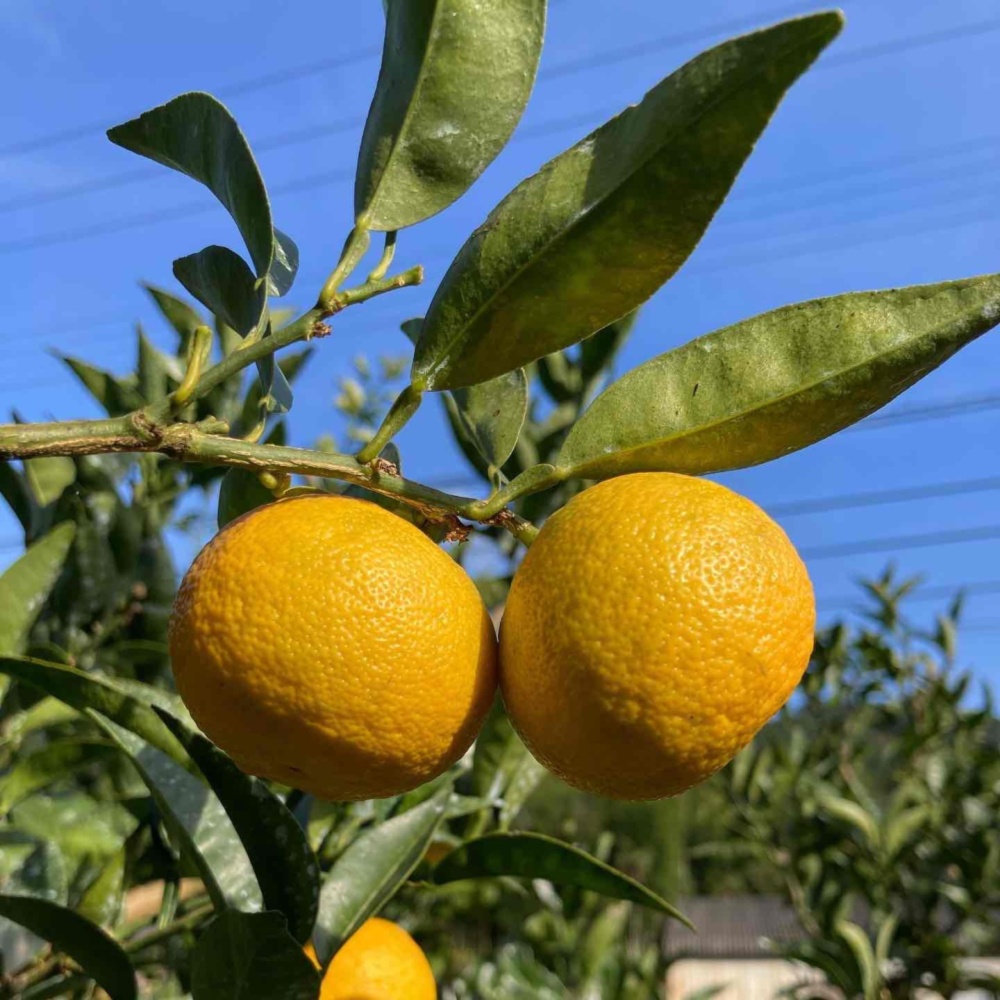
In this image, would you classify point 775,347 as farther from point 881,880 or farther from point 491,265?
point 881,880

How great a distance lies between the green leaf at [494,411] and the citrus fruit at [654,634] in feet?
0.49

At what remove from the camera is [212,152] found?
0.71 m

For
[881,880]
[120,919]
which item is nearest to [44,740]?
[120,919]

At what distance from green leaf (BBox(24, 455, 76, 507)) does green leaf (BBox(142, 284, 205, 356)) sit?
0.87 ft

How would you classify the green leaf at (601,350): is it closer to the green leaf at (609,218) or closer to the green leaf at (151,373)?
the green leaf at (151,373)

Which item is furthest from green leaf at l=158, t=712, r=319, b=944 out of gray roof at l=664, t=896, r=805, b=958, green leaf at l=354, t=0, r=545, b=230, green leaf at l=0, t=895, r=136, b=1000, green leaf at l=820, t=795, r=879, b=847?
gray roof at l=664, t=896, r=805, b=958

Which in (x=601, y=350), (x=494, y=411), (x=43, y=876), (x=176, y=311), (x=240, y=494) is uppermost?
(x=601, y=350)

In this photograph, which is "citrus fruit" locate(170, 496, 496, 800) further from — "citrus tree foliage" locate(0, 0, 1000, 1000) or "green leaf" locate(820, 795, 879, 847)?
"green leaf" locate(820, 795, 879, 847)

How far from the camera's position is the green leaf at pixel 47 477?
138 cm

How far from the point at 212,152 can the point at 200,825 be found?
0.49m

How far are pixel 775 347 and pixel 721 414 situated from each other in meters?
0.05

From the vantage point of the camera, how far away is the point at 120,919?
1.08 meters

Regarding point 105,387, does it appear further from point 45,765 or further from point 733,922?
point 733,922

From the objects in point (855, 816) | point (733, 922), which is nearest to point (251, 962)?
point (855, 816)
